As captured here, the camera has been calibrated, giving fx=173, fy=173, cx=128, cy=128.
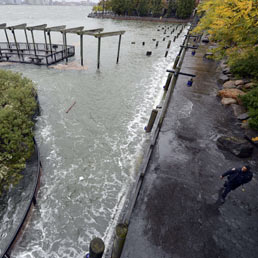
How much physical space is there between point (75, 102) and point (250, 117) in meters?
13.2

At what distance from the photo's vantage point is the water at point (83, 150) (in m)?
6.75

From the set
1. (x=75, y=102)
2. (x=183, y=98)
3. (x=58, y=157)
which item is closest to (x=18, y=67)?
(x=75, y=102)

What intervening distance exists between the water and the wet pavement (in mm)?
1680

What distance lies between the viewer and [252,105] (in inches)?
453

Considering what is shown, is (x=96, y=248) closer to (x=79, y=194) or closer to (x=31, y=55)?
(x=79, y=194)

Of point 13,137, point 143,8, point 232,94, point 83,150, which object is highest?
point 143,8

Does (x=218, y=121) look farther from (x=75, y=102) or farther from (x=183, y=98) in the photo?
(x=75, y=102)

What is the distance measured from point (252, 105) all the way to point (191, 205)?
29.2 feet

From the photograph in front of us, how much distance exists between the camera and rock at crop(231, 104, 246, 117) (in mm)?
12006

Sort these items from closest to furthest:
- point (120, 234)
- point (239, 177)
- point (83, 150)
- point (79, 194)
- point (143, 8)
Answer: point (120, 234) < point (239, 177) < point (79, 194) < point (83, 150) < point (143, 8)

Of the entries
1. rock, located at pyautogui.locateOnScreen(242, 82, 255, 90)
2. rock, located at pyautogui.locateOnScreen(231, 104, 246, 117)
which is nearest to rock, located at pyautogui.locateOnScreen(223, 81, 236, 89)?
rock, located at pyautogui.locateOnScreen(242, 82, 255, 90)

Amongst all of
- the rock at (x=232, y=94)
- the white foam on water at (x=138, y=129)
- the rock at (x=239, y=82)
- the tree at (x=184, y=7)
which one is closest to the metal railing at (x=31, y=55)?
the white foam on water at (x=138, y=129)

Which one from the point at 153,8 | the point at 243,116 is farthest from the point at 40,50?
the point at 153,8

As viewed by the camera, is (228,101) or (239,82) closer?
(228,101)
